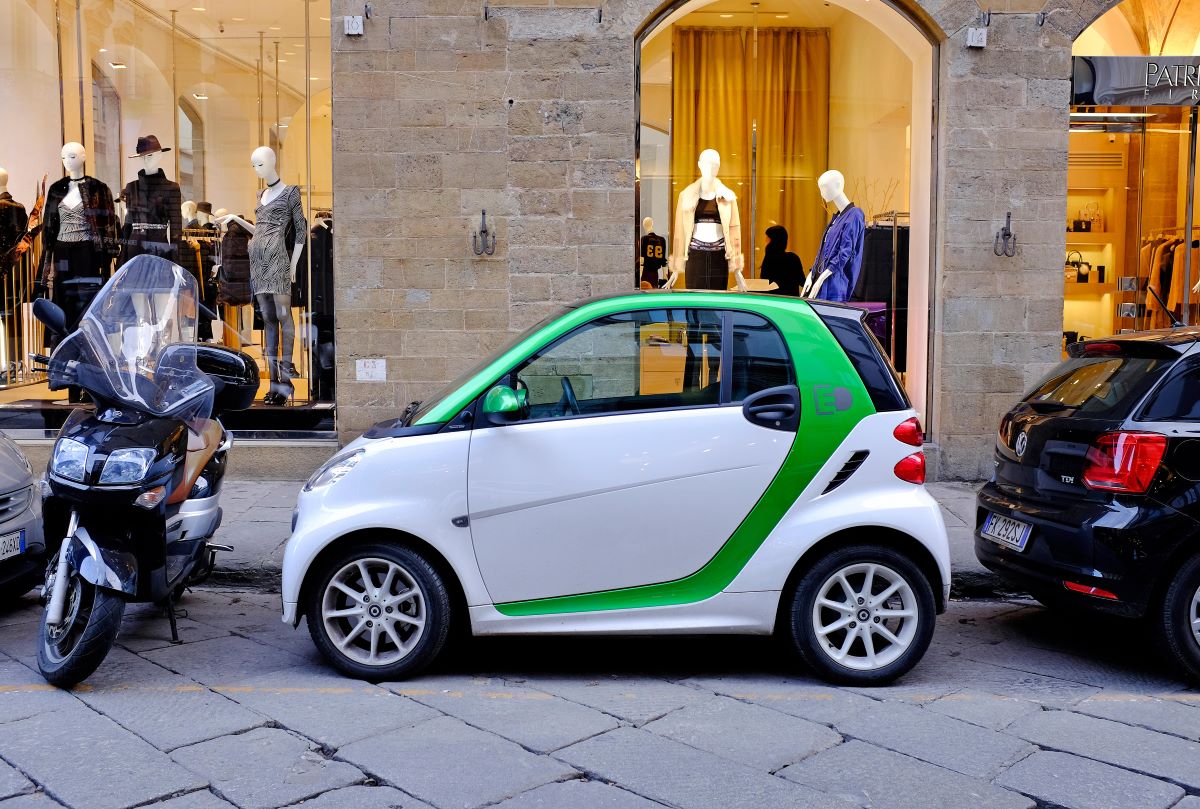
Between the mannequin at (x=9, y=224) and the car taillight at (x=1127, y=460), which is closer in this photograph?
the car taillight at (x=1127, y=460)

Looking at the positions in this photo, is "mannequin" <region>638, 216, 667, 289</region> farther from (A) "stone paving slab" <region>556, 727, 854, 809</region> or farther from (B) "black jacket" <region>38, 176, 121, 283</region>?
(A) "stone paving slab" <region>556, 727, 854, 809</region>

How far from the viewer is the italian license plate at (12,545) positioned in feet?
19.1

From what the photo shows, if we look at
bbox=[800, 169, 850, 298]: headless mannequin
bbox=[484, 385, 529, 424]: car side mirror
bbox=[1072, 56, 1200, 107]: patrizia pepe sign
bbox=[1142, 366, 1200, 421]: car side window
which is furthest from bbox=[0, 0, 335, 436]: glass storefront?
bbox=[1142, 366, 1200, 421]: car side window

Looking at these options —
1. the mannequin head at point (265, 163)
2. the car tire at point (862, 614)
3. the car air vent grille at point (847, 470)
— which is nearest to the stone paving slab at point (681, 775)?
the car tire at point (862, 614)

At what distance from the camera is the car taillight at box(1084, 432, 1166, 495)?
5223 mm

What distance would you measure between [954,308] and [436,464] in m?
6.12

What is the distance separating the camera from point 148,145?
10758 millimetres

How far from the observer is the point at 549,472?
16.6 feet

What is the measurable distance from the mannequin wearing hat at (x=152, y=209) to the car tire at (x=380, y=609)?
651cm

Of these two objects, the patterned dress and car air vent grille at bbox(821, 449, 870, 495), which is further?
the patterned dress

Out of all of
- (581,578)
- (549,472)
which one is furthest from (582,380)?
(581,578)

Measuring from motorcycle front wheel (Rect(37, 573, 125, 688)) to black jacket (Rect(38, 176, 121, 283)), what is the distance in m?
6.51

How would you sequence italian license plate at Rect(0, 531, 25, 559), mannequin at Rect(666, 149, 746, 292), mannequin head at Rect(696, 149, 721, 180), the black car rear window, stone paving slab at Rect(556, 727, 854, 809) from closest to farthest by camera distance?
1. stone paving slab at Rect(556, 727, 854, 809)
2. the black car rear window
3. italian license plate at Rect(0, 531, 25, 559)
4. mannequin at Rect(666, 149, 746, 292)
5. mannequin head at Rect(696, 149, 721, 180)

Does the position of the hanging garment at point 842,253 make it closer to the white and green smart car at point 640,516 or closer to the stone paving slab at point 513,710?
the white and green smart car at point 640,516
